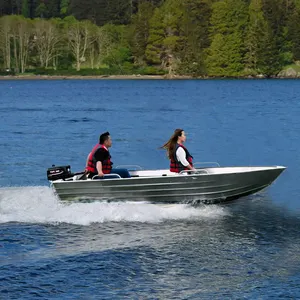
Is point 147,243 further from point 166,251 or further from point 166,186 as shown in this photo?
point 166,186

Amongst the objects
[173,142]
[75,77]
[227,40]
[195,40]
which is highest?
[195,40]

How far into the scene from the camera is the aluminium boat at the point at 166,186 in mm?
20359

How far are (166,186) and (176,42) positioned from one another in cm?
15350

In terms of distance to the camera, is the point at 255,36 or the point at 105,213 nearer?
the point at 105,213

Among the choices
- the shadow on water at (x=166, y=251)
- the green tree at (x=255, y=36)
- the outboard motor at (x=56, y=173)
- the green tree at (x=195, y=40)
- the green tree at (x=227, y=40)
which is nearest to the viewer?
the shadow on water at (x=166, y=251)

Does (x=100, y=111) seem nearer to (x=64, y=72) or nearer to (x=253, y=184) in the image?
(x=253, y=184)

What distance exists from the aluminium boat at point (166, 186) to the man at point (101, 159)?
0.59 ft

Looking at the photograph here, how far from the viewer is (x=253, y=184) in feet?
69.1

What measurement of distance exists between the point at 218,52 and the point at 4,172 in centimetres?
14050

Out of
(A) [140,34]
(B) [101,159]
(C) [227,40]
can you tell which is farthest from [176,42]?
(B) [101,159]

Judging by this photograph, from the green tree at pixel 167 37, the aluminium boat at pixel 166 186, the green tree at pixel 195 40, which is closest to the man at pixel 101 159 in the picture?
the aluminium boat at pixel 166 186

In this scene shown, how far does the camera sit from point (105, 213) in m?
20.7

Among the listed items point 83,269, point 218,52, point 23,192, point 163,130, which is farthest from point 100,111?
point 218,52

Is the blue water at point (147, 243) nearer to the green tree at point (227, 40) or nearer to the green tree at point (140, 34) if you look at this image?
the green tree at point (227, 40)
